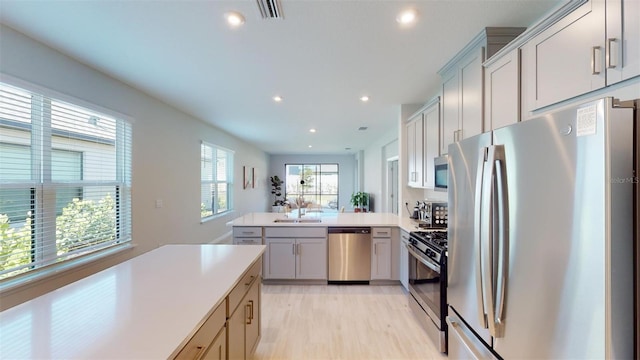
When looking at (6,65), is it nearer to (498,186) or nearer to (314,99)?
(314,99)

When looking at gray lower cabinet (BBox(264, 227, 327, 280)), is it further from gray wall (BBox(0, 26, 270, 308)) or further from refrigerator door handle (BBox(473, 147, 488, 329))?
refrigerator door handle (BBox(473, 147, 488, 329))

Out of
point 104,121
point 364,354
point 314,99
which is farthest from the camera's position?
point 314,99

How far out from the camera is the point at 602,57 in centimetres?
107

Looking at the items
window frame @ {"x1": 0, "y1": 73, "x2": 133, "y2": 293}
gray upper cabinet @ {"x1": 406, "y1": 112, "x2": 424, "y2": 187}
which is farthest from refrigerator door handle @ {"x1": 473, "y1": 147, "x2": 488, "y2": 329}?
window frame @ {"x1": 0, "y1": 73, "x2": 133, "y2": 293}

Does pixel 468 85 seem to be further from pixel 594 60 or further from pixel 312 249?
pixel 312 249

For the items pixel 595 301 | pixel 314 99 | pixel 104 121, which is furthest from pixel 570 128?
pixel 104 121

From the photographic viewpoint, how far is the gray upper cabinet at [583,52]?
988mm

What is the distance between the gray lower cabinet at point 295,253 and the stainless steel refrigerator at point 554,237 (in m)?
2.15

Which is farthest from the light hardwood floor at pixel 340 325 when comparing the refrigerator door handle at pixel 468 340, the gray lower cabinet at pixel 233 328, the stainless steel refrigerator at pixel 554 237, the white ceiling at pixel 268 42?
the white ceiling at pixel 268 42

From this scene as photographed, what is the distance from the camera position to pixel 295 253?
3.45m

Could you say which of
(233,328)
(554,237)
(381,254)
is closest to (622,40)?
(554,237)

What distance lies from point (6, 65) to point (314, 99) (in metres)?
2.78

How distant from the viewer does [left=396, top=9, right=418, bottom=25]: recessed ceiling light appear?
66.3 inches

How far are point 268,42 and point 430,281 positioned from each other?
2.44m
